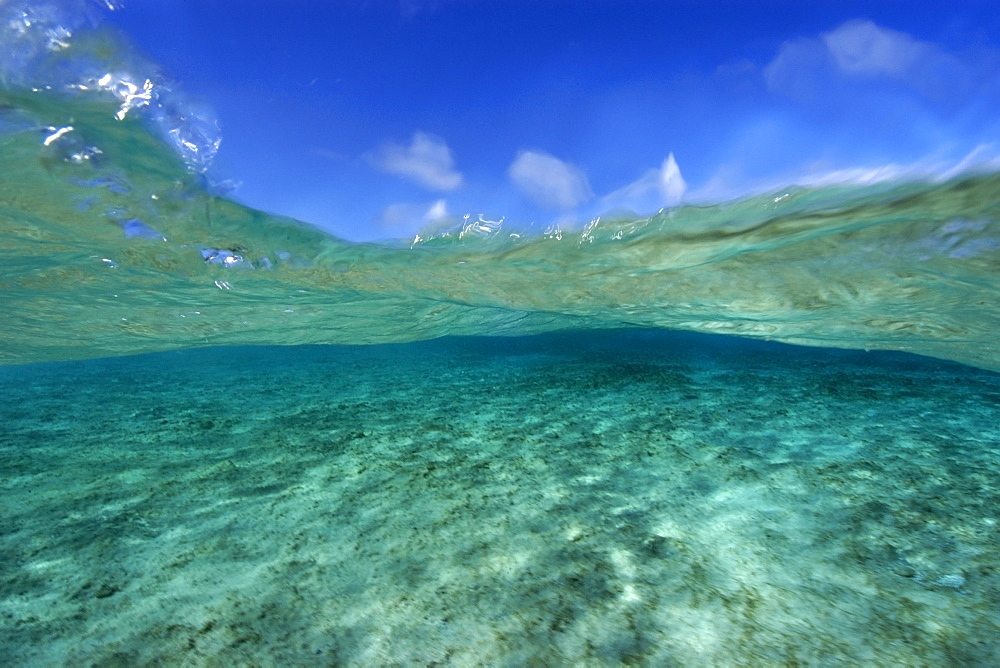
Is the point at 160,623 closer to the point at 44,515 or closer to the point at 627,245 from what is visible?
the point at 44,515

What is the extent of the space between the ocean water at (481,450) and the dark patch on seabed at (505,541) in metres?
0.03

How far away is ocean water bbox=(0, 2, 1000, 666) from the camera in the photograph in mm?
2914

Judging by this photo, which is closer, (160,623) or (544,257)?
(160,623)

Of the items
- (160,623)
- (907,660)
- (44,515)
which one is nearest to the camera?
(907,660)

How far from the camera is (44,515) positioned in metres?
4.45

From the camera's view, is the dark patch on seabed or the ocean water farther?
the ocean water

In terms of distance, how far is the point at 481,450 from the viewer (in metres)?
6.21

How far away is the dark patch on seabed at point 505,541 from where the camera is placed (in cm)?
277

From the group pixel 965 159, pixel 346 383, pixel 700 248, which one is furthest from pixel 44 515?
pixel 965 159

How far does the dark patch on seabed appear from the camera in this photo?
277cm

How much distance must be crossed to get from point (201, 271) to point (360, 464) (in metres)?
10.2

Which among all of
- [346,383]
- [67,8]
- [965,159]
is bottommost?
[346,383]

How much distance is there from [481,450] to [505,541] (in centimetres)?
240

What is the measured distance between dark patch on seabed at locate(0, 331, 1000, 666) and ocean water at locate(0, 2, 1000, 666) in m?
0.03
